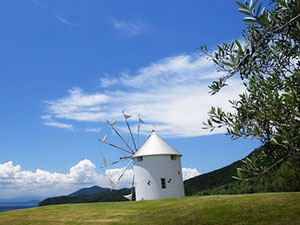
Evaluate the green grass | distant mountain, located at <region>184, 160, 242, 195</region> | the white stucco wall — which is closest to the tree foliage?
the green grass

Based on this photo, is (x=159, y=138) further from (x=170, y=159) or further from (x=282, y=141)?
(x=282, y=141)

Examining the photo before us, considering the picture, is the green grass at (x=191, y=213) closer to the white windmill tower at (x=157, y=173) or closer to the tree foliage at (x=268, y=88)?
the white windmill tower at (x=157, y=173)

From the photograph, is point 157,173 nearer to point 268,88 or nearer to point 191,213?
point 191,213

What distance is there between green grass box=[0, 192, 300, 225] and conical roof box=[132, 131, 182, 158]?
6179 mm

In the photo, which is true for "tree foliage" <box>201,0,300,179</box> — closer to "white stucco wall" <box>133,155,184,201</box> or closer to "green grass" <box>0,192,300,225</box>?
"green grass" <box>0,192,300,225</box>

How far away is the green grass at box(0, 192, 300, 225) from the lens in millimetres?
16703

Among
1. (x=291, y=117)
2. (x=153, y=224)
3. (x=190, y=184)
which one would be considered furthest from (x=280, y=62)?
(x=190, y=184)

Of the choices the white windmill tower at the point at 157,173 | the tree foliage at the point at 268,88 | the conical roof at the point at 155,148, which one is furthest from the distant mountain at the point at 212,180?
the tree foliage at the point at 268,88

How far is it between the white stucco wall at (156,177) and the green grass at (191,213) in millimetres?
4494

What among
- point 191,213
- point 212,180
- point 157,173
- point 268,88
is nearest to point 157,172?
point 157,173

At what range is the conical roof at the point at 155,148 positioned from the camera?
29.6m

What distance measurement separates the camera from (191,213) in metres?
19.2

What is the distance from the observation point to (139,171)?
2991 centimetres

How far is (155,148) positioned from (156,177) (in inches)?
113
